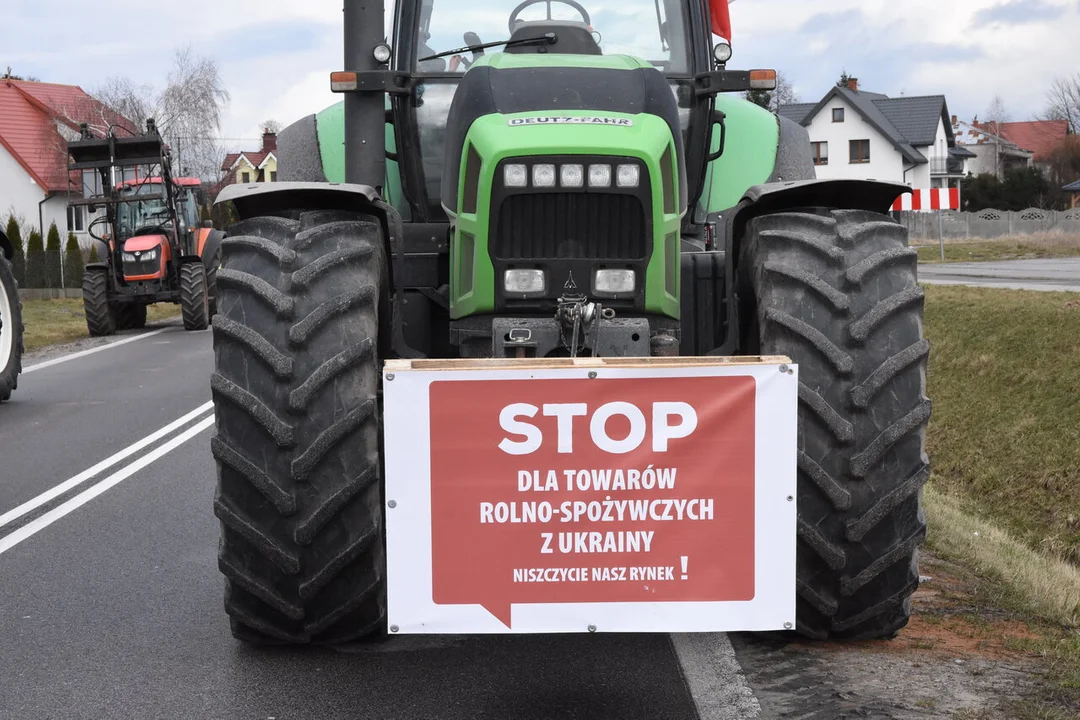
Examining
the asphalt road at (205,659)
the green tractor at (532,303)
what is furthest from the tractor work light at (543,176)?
the asphalt road at (205,659)

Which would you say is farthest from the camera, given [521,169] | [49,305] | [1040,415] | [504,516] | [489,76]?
[49,305]

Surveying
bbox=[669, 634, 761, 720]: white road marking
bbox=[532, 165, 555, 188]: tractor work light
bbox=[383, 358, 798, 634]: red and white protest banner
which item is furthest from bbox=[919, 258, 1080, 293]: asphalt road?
bbox=[383, 358, 798, 634]: red and white protest banner

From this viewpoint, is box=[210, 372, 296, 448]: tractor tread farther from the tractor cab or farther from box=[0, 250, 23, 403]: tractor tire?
box=[0, 250, 23, 403]: tractor tire

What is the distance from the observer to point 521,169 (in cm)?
496

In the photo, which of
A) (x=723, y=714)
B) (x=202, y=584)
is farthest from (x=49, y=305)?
(x=723, y=714)

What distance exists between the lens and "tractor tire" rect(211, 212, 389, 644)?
4535 mm

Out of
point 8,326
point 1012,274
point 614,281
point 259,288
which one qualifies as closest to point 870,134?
point 1012,274

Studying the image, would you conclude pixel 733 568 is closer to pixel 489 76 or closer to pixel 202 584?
pixel 489 76

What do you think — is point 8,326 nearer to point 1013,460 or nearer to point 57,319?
point 1013,460

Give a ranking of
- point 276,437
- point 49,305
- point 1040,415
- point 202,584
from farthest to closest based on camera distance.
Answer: point 49,305, point 1040,415, point 202,584, point 276,437

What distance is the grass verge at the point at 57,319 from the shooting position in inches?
970

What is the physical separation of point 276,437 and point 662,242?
1.55 m

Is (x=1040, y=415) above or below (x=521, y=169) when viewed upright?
below

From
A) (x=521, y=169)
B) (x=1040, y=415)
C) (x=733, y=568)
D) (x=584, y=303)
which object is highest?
(x=521, y=169)
